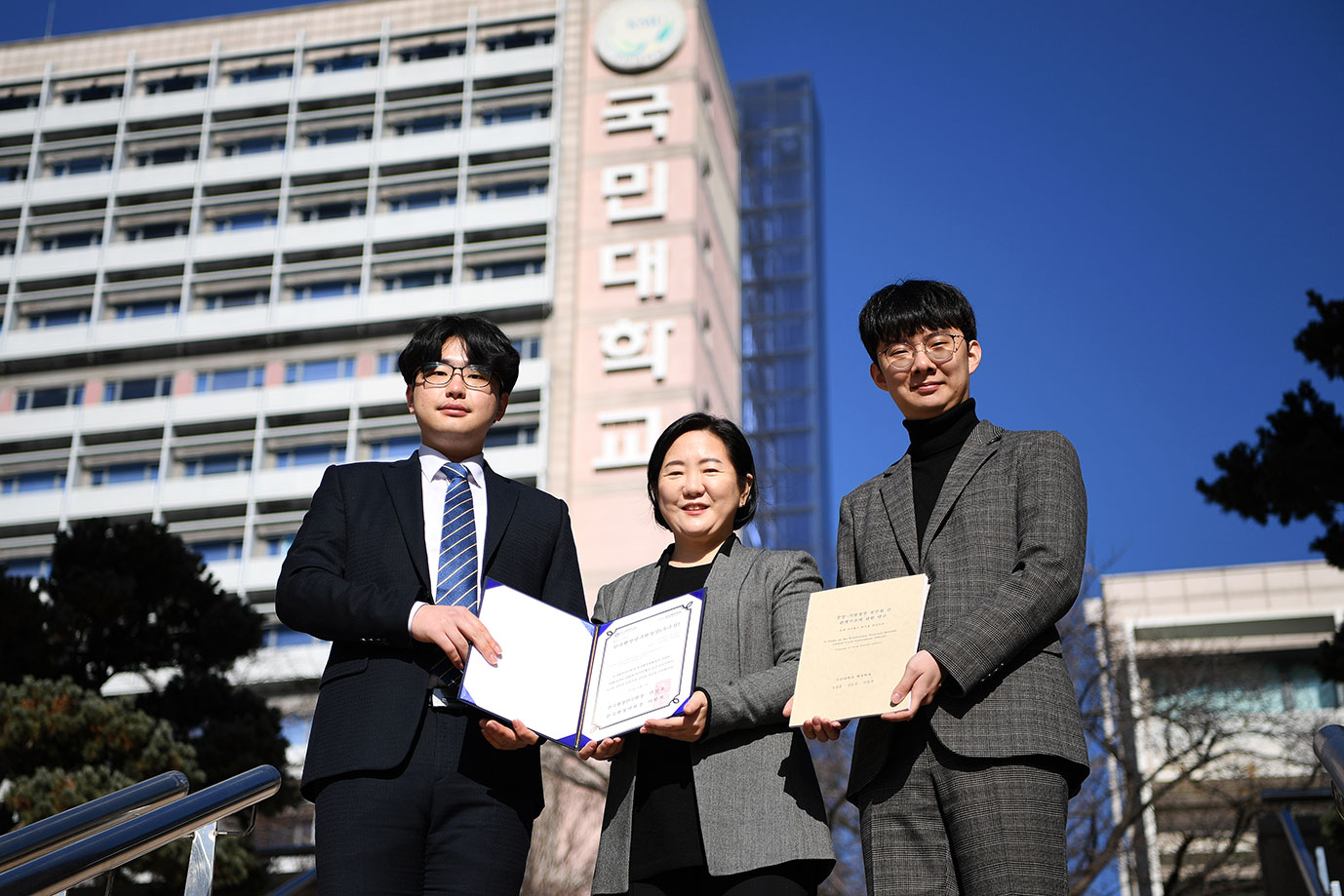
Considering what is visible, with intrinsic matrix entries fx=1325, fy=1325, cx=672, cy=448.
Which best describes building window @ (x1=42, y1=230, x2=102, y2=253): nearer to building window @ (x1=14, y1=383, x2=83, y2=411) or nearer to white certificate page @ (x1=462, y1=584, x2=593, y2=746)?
building window @ (x1=14, y1=383, x2=83, y2=411)

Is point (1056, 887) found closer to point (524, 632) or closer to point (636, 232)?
point (524, 632)

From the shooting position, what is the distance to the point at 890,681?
7.99ft

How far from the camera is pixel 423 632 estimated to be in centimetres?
262

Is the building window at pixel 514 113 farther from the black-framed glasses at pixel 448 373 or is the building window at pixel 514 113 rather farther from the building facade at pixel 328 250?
the black-framed glasses at pixel 448 373

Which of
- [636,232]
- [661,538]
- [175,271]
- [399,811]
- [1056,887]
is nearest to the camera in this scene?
[1056,887]

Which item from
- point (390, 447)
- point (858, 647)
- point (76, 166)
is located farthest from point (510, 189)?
point (858, 647)

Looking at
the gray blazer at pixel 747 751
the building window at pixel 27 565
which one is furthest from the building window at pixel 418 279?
the gray blazer at pixel 747 751

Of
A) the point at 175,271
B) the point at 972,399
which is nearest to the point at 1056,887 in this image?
the point at 972,399

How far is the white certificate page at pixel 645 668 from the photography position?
8.44 ft

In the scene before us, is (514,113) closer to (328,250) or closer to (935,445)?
(328,250)

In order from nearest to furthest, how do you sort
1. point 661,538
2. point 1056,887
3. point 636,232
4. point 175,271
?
1. point 1056,887
2. point 661,538
3. point 636,232
4. point 175,271

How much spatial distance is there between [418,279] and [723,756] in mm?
38095

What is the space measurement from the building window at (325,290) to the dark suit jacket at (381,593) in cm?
3808

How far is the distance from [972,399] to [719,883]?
3.81 feet
